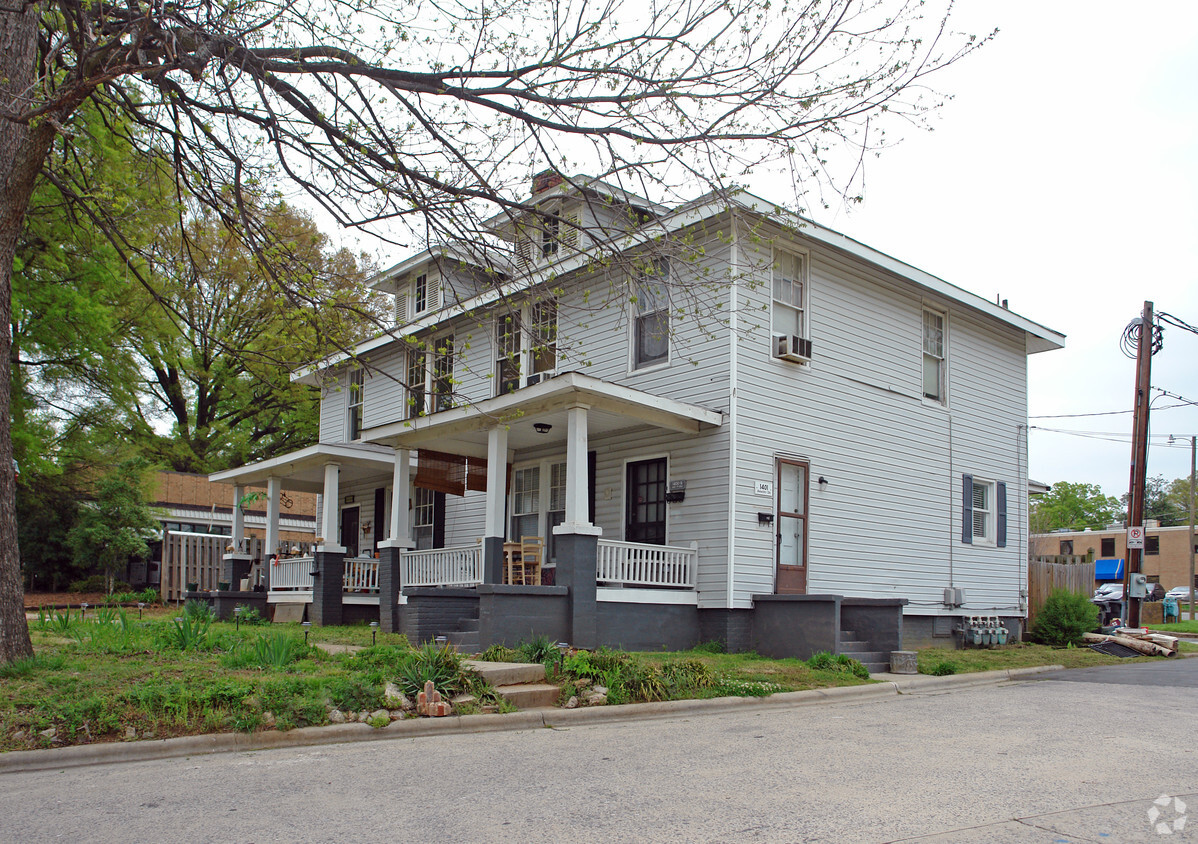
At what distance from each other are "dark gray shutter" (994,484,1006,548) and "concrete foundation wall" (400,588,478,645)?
36.4 ft

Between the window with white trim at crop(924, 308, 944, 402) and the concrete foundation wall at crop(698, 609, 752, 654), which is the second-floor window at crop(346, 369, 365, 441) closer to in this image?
the concrete foundation wall at crop(698, 609, 752, 654)

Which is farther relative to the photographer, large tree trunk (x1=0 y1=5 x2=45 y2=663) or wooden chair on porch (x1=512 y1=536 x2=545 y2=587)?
wooden chair on porch (x1=512 y1=536 x2=545 y2=587)

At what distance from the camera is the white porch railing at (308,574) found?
18.8 m

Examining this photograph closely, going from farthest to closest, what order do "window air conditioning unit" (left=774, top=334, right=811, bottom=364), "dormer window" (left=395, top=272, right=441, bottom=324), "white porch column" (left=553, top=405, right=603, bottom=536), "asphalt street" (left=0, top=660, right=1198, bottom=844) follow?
"dormer window" (left=395, top=272, right=441, bottom=324)
"window air conditioning unit" (left=774, top=334, right=811, bottom=364)
"white porch column" (left=553, top=405, right=603, bottom=536)
"asphalt street" (left=0, top=660, right=1198, bottom=844)

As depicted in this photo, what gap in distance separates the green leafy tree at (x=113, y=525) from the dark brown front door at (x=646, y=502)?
1665 centimetres

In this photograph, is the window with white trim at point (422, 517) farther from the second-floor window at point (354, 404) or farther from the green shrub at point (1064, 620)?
the green shrub at point (1064, 620)

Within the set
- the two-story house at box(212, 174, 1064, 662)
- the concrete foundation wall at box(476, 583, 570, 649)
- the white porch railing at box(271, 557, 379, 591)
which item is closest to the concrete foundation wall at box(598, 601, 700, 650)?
the two-story house at box(212, 174, 1064, 662)

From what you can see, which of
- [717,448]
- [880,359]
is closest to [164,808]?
[717,448]

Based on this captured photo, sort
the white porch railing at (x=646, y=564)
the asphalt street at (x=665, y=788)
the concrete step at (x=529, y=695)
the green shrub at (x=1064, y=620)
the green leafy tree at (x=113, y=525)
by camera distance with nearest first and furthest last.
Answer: the asphalt street at (x=665, y=788)
the concrete step at (x=529, y=695)
the white porch railing at (x=646, y=564)
the green shrub at (x=1064, y=620)
the green leafy tree at (x=113, y=525)

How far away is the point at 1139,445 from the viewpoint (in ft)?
71.1

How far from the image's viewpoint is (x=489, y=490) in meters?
14.2

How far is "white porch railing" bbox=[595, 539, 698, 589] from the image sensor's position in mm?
13609

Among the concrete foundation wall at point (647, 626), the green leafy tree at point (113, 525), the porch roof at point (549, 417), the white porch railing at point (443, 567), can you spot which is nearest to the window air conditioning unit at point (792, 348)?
the porch roof at point (549, 417)

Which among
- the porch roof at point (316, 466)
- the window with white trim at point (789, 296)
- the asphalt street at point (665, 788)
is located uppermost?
the window with white trim at point (789, 296)
